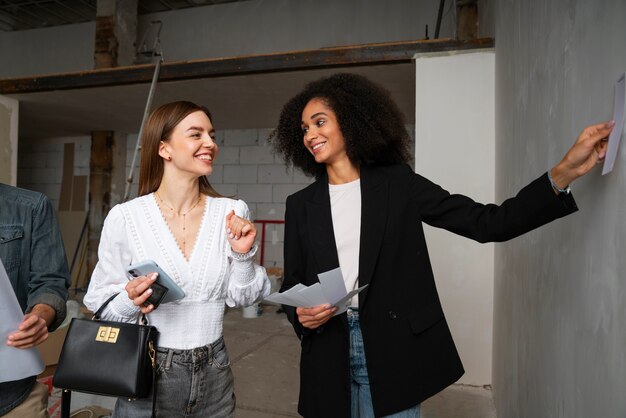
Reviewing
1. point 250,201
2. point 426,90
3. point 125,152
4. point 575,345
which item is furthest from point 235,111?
point 575,345

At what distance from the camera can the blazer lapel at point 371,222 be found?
1416 mm

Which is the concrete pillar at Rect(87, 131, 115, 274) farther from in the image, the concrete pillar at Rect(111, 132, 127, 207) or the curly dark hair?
the curly dark hair

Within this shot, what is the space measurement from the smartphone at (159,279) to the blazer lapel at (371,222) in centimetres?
53

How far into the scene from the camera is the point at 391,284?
1.44 meters

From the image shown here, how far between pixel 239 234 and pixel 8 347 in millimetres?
651

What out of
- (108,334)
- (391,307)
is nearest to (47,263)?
(108,334)

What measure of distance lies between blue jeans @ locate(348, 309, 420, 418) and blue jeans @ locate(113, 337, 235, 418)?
410 mm

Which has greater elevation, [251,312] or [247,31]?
[247,31]

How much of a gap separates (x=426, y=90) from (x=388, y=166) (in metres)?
2.10

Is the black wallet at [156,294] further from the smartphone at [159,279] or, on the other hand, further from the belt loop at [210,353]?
the belt loop at [210,353]

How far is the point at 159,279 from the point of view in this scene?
47.9 inches

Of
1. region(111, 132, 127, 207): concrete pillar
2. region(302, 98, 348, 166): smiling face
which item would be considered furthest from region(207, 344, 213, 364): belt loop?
region(111, 132, 127, 207): concrete pillar

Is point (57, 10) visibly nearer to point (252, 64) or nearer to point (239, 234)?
point (252, 64)

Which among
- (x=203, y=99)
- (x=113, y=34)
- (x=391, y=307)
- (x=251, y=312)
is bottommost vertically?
(x=251, y=312)
